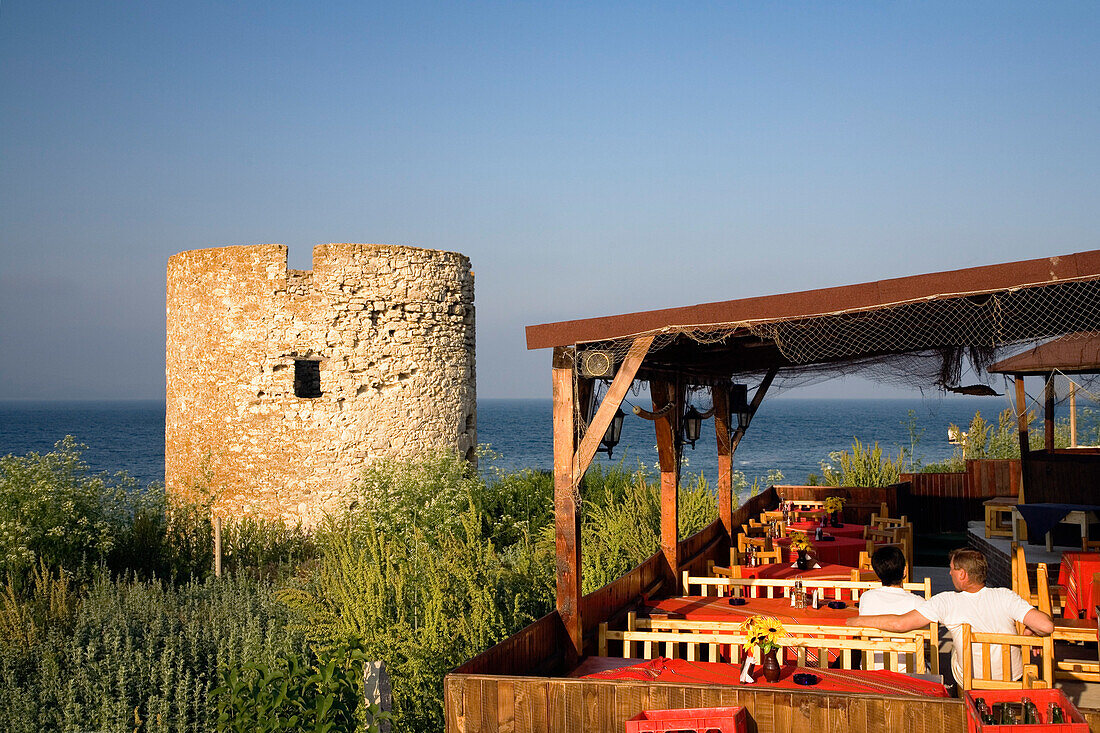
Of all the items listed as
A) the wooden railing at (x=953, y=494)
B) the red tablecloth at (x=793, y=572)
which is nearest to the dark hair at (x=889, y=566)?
the red tablecloth at (x=793, y=572)

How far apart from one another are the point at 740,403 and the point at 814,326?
442cm

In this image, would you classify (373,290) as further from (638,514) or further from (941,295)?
(941,295)

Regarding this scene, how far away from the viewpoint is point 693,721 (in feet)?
13.2

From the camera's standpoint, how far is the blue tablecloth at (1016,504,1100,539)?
9.40 metres

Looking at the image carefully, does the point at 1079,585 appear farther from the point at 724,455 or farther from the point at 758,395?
the point at 724,455

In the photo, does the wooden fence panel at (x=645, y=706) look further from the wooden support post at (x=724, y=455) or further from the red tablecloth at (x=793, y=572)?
the wooden support post at (x=724, y=455)

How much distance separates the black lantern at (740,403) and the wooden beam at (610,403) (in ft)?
15.4

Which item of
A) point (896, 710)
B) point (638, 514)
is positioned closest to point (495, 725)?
point (896, 710)

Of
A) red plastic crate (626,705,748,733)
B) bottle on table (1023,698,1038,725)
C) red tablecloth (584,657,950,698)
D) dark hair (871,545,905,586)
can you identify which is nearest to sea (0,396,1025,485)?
dark hair (871,545,905,586)

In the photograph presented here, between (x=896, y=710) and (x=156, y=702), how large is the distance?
5.01 metres

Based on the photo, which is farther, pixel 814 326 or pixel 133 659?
pixel 133 659

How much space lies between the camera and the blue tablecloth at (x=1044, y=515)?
940 cm

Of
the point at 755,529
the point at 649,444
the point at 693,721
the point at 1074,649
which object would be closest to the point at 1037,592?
the point at 1074,649

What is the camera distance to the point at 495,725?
438 cm
